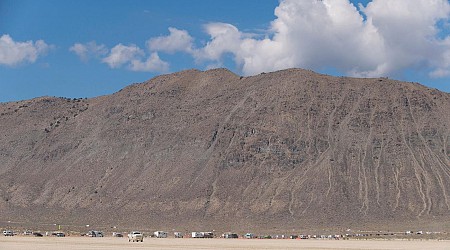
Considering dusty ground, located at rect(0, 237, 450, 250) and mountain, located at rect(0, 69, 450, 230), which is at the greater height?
mountain, located at rect(0, 69, 450, 230)

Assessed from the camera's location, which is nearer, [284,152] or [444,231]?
[444,231]

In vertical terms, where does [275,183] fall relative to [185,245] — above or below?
above

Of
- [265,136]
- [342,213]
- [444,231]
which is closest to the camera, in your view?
[444,231]

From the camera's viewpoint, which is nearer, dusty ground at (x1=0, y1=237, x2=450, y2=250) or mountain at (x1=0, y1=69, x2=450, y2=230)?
dusty ground at (x1=0, y1=237, x2=450, y2=250)

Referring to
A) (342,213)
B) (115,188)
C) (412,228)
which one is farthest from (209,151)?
(412,228)

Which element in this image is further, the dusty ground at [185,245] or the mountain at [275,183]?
the mountain at [275,183]

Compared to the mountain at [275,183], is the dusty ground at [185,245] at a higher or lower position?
lower

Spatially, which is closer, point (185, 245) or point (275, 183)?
point (185, 245)

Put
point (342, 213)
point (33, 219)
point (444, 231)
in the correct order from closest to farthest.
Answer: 1. point (444, 231)
2. point (342, 213)
3. point (33, 219)

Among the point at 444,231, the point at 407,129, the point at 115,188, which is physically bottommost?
the point at 444,231

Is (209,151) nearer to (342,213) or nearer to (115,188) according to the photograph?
(115,188)

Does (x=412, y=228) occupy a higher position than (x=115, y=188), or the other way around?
(x=115, y=188)
